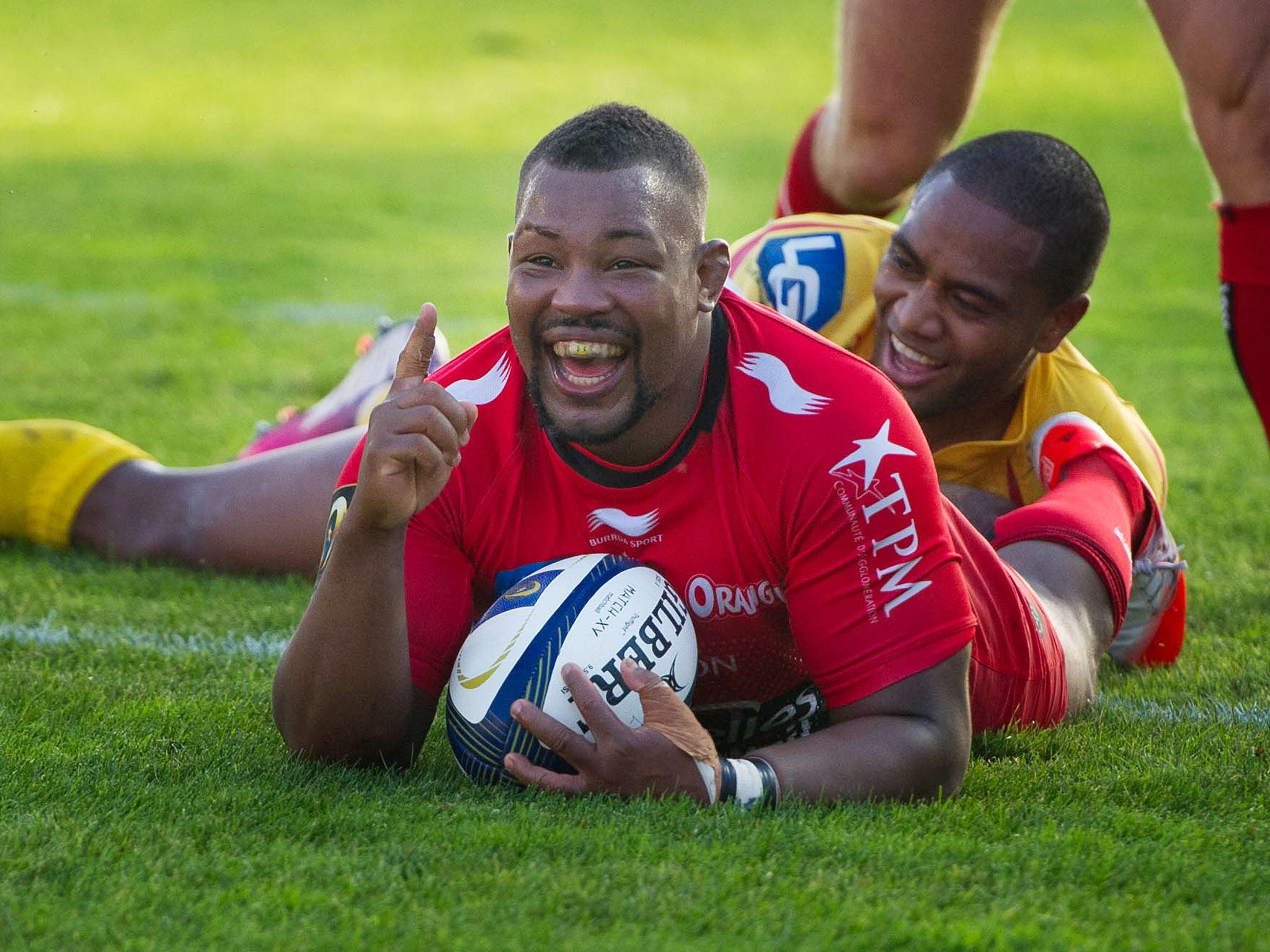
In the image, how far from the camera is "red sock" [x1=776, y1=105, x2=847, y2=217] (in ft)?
21.3

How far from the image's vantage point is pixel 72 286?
408 inches

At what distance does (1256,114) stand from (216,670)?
2.90 metres

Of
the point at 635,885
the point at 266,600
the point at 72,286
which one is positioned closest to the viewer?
the point at 635,885

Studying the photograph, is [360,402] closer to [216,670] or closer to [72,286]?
[216,670]

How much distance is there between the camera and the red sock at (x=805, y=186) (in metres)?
6.48

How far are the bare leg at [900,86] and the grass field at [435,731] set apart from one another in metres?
1.73

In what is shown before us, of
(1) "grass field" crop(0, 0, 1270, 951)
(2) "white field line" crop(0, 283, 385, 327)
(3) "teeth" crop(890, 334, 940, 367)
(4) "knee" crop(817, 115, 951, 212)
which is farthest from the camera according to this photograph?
(2) "white field line" crop(0, 283, 385, 327)

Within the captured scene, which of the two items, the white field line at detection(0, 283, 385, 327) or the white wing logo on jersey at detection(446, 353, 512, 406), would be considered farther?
the white field line at detection(0, 283, 385, 327)

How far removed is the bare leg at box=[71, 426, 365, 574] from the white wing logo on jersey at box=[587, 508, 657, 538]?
1.87m

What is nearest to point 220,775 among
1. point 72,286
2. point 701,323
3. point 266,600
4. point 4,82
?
point 701,323

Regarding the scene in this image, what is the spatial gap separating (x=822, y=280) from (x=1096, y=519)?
4.09ft

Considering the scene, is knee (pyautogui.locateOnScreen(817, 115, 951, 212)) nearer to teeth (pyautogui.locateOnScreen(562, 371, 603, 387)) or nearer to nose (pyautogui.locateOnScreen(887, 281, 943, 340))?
nose (pyautogui.locateOnScreen(887, 281, 943, 340))

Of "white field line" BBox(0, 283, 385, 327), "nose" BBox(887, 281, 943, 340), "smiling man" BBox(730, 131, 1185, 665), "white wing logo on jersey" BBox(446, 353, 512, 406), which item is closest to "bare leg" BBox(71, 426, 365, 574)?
"smiling man" BBox(730, 131, 1185, 665)

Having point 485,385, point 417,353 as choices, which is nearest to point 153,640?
point 485,385
